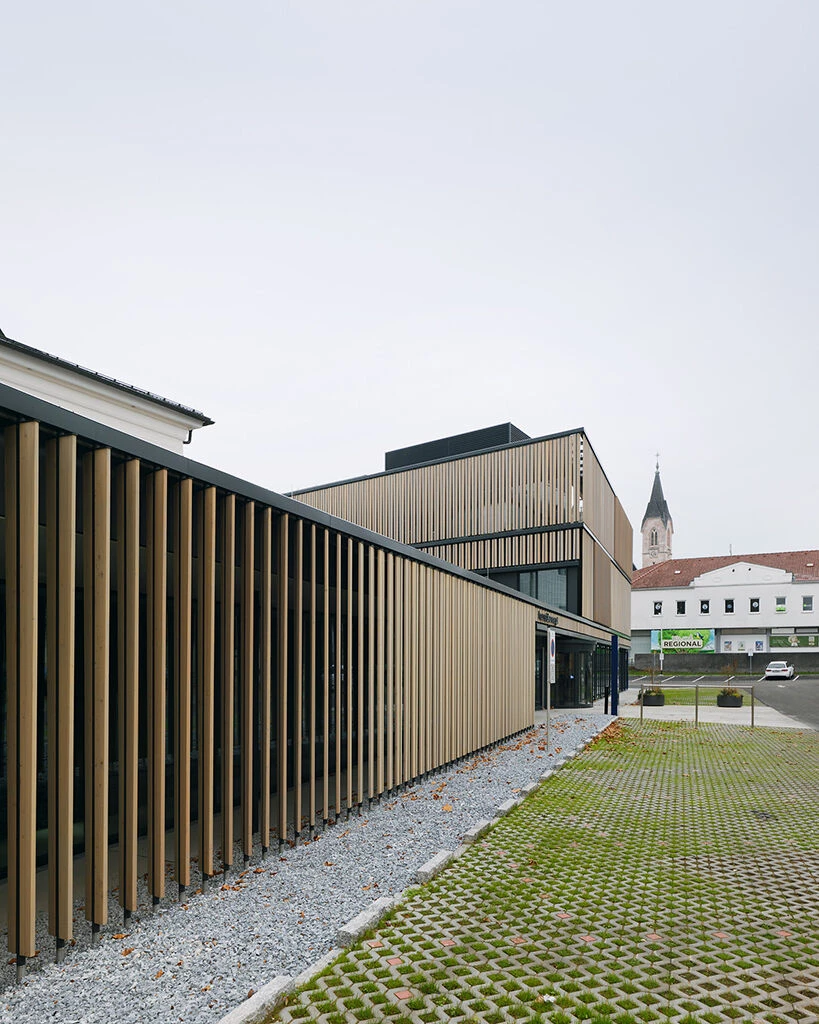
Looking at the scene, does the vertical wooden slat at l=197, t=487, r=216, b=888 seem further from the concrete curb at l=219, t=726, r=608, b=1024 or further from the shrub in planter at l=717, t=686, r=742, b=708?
the shrub in planter at l=717, t=686, r=742, b=708

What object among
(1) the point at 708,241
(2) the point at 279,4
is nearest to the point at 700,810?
(2) the point at 279,4

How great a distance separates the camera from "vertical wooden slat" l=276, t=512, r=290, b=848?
7957mm

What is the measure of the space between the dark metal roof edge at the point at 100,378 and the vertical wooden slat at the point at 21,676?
42.0 ft

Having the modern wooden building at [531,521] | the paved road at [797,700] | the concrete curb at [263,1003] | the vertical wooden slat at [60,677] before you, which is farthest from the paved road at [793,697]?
the vertical wooden slat at [60,677]

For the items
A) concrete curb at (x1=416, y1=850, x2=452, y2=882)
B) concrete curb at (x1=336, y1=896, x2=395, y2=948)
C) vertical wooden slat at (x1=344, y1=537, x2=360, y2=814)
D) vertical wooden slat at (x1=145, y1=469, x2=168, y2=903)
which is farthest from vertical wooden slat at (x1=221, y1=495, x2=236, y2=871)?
vertical wooden slat at (x1=344, y1=537, x2=360, y2=814)

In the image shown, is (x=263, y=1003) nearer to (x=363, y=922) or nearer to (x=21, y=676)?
(x=363, y=922)

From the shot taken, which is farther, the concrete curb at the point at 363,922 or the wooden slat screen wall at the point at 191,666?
the concrete curb at the point at 363,922

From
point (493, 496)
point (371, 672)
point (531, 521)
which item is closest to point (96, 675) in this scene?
point (371, 672)

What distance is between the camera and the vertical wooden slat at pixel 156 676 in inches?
238

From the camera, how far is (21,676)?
16.0ft

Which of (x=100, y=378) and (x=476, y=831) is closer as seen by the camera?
(x=476, y=831)

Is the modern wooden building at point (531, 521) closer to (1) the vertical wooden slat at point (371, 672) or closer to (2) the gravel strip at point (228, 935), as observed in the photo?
(1) the vertical wooden slat at point (371, 672)

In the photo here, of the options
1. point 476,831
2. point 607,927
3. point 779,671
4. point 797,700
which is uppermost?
point 607,927

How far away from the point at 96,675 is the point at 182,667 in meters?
1.08
